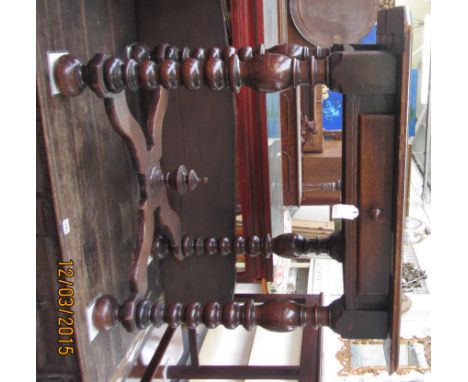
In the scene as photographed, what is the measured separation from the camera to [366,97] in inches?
24.2

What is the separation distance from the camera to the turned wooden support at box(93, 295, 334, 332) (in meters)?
0.69

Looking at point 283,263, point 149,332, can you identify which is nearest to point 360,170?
point 149,332

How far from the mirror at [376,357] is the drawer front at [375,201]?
1.05 m

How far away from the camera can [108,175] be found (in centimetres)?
76

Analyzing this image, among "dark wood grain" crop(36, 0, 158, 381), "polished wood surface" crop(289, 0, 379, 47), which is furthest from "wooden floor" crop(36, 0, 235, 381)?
"polished wood surface" crop(289, 0, 379, 47)

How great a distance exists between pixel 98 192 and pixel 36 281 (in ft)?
0.55

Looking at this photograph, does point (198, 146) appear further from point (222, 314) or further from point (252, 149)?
point (222, 314)

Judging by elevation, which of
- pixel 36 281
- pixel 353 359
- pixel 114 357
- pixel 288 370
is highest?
pixel 36 281

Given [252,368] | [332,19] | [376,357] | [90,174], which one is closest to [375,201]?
[90,174]

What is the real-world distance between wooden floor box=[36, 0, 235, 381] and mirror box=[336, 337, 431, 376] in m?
0.82

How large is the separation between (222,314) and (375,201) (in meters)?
0.27

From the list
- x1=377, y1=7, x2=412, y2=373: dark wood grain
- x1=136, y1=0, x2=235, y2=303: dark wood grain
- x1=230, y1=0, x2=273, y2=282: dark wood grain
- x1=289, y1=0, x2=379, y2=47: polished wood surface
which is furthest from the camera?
x1=289, y1=0, x2=379, y2=47: polished wood surface

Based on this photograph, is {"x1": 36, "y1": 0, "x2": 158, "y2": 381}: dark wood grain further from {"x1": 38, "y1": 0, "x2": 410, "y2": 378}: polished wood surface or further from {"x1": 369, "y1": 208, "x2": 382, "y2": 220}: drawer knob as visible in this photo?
{"x1": 369, "y1": 208, "x2": 382, "y2": 220}: drawer knob
